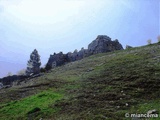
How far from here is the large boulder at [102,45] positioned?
9569 centimetres

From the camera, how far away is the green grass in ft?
77.6

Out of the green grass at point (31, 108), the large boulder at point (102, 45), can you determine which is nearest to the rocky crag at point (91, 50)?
the large boulder at point (102, 45)

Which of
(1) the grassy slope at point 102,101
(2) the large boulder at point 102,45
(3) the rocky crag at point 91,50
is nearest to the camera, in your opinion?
(1) the grassy slope at point 102,101

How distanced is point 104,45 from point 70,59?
1542 centimetres

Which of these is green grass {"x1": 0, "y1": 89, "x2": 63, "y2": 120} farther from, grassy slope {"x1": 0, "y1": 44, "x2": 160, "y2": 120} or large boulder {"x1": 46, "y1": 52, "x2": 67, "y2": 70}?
large boulder {"x1": 46, "y1": 52, "x2": 67, "y2": 70}

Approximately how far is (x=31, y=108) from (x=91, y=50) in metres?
74.1

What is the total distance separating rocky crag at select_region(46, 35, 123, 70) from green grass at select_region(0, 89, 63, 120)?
215 ft

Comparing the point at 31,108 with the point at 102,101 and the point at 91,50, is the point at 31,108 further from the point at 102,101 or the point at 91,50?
the point at 91,50

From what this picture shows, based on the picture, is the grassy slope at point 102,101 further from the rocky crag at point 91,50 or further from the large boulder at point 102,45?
the rocky crag at point 91,50

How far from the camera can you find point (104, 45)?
95875 millimetres

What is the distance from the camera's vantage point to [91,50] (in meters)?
98.8

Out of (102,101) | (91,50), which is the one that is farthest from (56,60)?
(102,101)

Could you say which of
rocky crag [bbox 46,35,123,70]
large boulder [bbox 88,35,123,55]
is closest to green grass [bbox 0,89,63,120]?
rocky crag [bbox 46,35,123,70]

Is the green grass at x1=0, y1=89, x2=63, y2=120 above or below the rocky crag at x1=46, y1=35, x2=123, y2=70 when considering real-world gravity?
below
